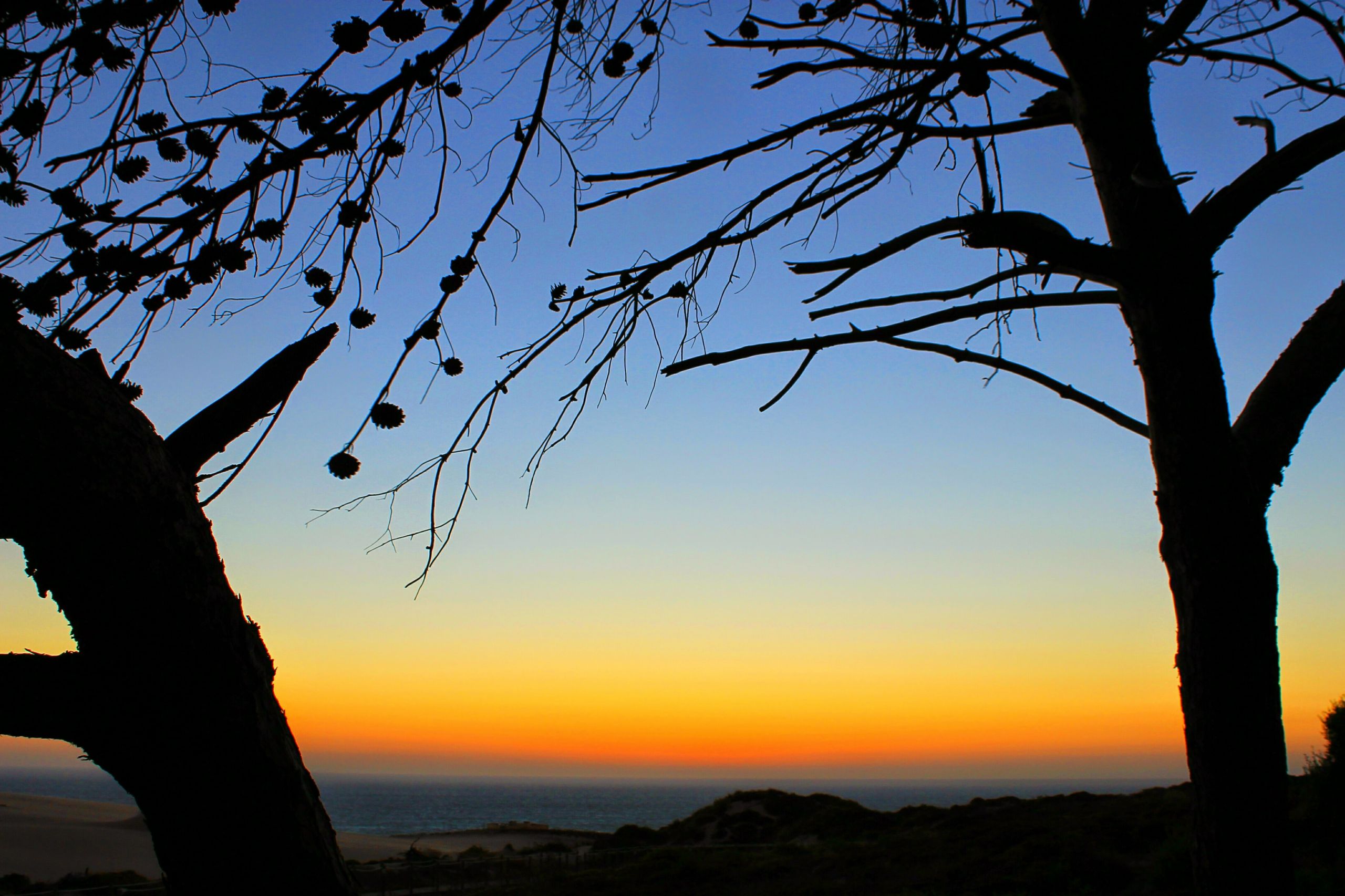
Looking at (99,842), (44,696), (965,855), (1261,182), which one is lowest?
(99,842)

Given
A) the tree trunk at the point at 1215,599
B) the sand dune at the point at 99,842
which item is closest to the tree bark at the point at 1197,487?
the tree trunk at the point at 1215,599

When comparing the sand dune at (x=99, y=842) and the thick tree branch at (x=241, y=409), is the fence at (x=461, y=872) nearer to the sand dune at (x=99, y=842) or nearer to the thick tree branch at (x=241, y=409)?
the sand dune at (x=99, y=842)

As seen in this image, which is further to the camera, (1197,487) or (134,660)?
(1197,487)

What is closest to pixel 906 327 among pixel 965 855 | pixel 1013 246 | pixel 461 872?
pixel 1013 246

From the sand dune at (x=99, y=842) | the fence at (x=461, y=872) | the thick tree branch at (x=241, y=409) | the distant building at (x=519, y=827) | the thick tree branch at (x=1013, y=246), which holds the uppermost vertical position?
the thick tree branch at (x=1013, y=246)

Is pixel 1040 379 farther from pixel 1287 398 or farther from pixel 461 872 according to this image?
pixel 461 872

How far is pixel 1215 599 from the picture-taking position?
2.29m

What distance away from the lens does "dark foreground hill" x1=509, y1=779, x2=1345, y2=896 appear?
1309 centimetres

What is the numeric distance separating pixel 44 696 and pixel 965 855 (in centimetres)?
2064

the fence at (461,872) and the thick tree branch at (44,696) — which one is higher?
the thick tree branch at (44,696)

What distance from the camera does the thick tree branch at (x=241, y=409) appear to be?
1571 millimetres

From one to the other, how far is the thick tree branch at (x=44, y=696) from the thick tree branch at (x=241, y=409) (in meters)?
0.38

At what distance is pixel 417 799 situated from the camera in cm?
17025

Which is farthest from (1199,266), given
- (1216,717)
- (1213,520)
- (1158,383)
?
(1216,717)
